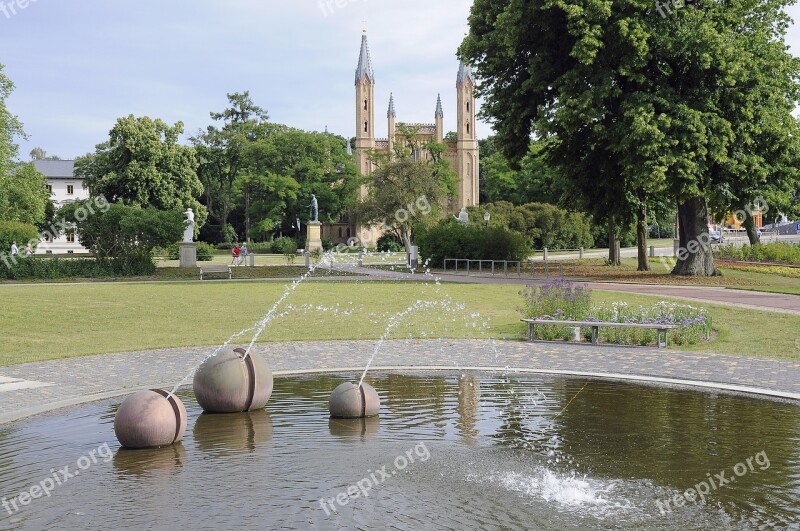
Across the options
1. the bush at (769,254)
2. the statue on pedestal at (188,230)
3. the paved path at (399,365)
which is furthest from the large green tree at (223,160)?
the paved path at (399,365)

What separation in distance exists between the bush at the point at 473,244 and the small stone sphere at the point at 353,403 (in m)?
34.7

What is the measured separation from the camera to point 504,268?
1606 inches

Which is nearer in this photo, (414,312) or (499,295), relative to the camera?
(414,312)

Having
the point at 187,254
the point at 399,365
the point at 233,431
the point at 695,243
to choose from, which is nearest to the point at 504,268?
the point at 695,243

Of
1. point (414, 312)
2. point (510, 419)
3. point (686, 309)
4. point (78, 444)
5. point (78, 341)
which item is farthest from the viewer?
point (414, 312)

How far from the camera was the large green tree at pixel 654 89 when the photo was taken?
29703mm

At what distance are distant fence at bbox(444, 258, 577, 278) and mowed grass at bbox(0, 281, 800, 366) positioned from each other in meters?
8.46

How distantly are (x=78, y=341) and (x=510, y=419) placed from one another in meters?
11.0

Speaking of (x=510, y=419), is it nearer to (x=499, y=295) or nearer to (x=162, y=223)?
(x=499, y=295)

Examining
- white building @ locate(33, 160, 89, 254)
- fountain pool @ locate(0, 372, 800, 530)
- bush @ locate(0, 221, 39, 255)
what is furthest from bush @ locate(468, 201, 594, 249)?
white building @ locate(33, 160, 89, 254)

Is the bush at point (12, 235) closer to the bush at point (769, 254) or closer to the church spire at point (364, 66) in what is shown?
the bush at point (769, 254)

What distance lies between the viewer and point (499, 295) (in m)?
28.0

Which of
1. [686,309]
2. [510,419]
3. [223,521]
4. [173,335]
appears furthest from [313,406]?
[686,309]

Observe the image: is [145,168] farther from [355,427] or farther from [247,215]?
[355,427]
